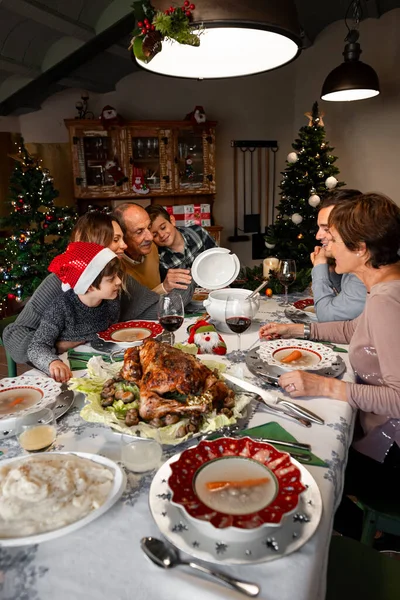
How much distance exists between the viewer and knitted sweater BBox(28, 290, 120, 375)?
162 centimetres

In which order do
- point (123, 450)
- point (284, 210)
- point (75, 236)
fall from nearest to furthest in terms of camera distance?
1. point (123, 450)
2. point (75, 236)
3. point (284, 210)

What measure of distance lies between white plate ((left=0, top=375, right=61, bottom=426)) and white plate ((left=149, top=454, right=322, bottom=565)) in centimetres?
55

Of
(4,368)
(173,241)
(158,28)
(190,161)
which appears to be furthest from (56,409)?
(190,161)

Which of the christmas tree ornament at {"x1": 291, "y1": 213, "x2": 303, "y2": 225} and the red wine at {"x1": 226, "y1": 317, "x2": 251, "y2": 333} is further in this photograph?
the christmas tree ornament at {"x1": 291, "y1": 213, "x2": 303, "y2": 225}

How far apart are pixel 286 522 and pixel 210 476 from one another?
17 cm

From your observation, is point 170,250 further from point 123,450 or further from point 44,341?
point 123,450

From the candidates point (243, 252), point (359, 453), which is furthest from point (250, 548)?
point (243, 252)

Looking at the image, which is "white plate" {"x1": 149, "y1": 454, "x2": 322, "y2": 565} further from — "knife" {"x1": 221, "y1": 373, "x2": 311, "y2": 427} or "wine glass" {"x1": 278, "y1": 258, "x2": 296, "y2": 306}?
"wine glass" {"x1": 278, "y1": 258, "x2": 296, "y2": 306}

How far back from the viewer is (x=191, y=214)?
588 cm

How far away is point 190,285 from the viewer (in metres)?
2.28

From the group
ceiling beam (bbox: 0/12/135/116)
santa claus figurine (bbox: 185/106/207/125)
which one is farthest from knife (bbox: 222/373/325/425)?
santa claus figurine (bbox: 185/106/207/125)

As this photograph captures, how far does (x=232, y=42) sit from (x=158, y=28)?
420 mm

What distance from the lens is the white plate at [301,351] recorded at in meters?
1.45

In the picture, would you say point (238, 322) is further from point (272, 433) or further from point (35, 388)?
point (35, 388)
